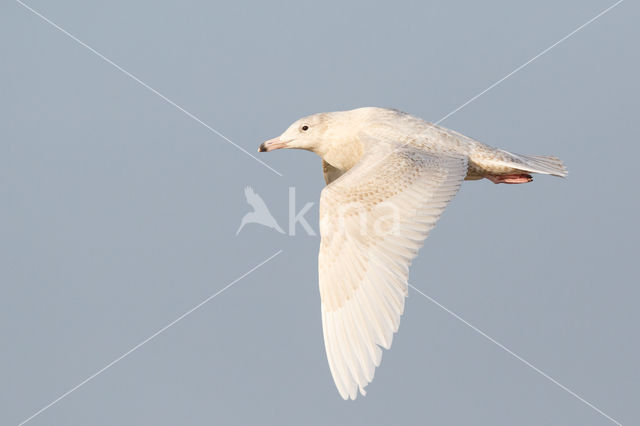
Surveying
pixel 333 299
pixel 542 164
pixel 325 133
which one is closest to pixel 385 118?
pixel 325 133

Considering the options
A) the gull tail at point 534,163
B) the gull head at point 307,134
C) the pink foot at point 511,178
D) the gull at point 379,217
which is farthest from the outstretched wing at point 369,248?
the gull head at point 307,134

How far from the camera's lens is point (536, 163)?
1280 cm

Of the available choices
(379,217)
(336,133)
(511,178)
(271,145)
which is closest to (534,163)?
(511,178)

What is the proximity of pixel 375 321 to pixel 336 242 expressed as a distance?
3.37 feet

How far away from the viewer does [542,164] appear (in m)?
12.8

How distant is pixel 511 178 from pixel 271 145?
3119 millimetres

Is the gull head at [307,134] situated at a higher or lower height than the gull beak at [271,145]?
higher

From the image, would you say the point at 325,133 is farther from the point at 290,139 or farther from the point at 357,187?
the point at 357,187

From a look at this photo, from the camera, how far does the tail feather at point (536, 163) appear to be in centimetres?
1238

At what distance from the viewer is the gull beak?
13680 mm

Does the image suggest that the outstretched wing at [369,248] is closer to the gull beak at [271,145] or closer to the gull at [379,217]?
the gull at [379,217]

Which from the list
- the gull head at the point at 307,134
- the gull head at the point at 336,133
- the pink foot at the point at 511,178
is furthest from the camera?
the gull head at the point at 307,134

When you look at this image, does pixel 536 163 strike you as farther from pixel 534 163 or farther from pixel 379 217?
pixel 379 217

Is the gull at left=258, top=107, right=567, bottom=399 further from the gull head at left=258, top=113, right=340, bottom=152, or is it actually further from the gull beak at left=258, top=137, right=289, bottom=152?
the gull beak at left=258, top=137, right=289, bottom=152
